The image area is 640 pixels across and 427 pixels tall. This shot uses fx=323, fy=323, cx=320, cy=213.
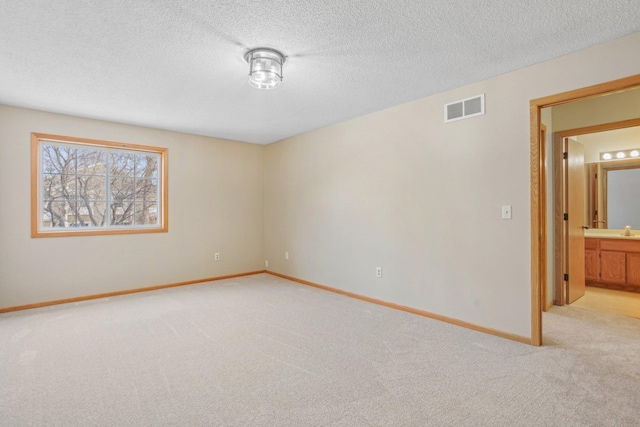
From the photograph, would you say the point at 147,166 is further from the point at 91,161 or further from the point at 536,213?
the point at 536,213

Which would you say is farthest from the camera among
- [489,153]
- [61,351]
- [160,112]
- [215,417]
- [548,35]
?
[160,112]

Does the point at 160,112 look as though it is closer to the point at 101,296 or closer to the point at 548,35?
the point at 101,296

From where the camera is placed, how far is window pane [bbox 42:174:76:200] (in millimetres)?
4180

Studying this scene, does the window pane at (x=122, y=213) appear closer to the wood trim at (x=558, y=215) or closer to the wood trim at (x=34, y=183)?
the wood trim at (x=34, y=183)

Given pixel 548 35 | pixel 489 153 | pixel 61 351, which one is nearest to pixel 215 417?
pixel 61 351

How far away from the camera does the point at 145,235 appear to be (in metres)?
4.81

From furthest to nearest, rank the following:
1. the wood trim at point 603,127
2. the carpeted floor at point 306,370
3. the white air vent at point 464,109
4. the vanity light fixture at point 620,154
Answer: the vanity light fixture at point 620,154
the wood trim at point 603,127
the white air vent at point 464,109
the carpeted floor at point 306,370

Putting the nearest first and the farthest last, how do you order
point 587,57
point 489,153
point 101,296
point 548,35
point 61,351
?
point 548,35
point 587,57
point 61,351
point 489,153
point 101,296

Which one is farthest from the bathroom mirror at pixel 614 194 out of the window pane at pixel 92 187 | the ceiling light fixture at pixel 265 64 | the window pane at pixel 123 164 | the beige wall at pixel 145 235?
the window pane at pixel 92 187

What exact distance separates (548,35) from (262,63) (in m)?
2.11

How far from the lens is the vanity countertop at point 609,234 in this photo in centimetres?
465

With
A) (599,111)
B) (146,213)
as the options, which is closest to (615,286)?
(599,111)

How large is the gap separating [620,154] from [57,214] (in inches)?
324

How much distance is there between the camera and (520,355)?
2.59m
